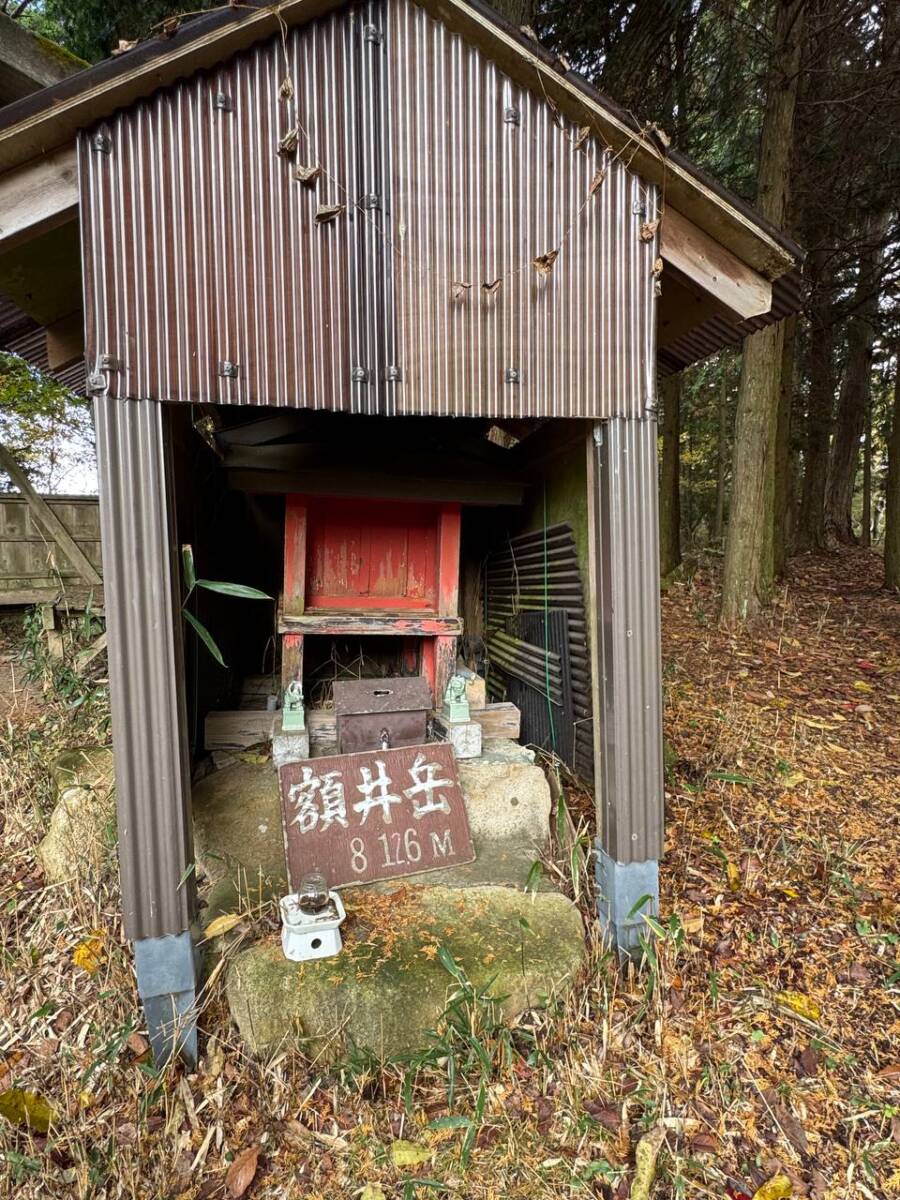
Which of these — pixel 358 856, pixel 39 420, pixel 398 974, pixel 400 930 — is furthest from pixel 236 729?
pixel 39 420

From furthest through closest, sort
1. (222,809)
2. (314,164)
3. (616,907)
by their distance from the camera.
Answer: (222,809) → (616,907) → (314,164)

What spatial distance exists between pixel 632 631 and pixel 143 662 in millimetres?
2015

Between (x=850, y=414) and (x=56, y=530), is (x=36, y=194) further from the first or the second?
(x=850, y=414)

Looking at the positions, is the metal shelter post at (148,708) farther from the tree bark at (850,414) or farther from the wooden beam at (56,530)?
the tree bark at (850,414)

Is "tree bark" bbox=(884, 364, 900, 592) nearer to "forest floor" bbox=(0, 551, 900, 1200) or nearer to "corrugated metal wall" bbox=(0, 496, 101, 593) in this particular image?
"forest floor" bbox=(0, 551, 900, 1200)

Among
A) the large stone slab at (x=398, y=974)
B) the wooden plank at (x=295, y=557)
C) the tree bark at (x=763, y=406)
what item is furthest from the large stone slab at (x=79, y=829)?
the tree bark at (x=763, y=406)

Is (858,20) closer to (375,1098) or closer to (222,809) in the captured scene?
(222,809)

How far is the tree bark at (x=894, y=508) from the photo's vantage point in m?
7.33

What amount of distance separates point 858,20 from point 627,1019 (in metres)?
10.2

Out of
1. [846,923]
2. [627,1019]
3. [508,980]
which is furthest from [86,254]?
[846,923]

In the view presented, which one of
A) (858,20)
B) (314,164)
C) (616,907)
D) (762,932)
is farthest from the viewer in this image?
(858,20)

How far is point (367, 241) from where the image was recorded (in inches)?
91.8

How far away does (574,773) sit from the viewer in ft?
12.0

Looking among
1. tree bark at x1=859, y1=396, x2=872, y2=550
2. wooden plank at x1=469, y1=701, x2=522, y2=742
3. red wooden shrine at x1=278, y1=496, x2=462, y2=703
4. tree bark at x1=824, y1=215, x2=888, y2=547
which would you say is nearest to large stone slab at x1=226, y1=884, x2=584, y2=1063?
wooden plank at x1=469, y1=701, x2=522, y2=742
